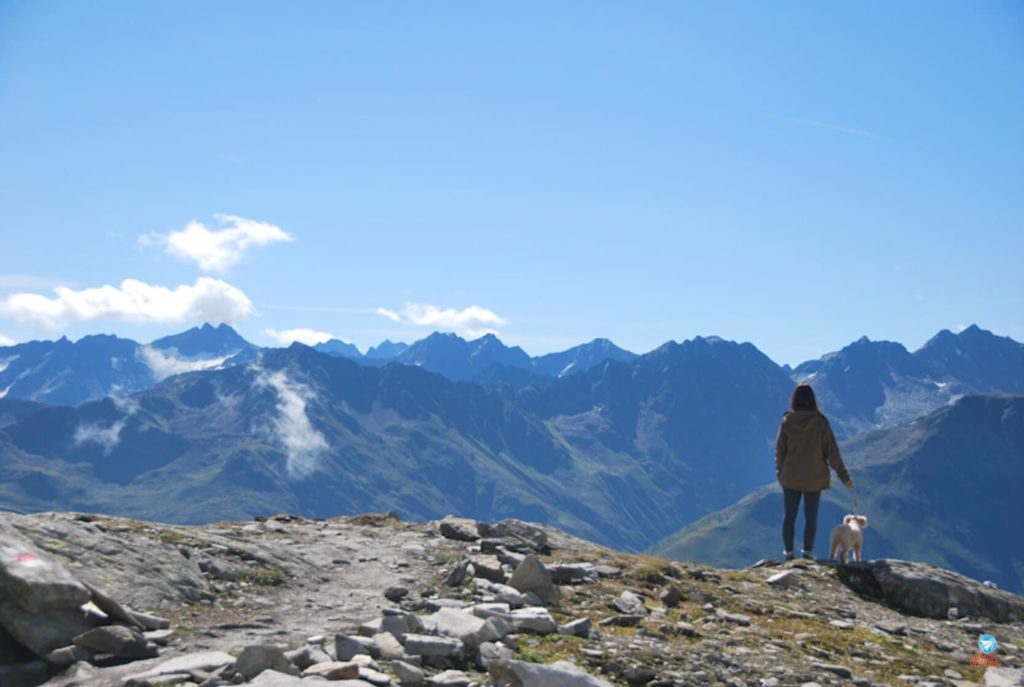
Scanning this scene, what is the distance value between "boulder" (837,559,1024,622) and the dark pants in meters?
2.28

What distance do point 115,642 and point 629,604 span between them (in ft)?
26.4

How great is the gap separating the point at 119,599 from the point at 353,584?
4.03 m

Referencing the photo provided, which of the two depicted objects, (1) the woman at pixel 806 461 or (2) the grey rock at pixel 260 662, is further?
(1) the woman at pixel 806 461

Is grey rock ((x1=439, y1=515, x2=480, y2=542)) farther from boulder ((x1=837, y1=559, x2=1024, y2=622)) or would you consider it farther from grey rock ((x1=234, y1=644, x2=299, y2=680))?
grey rock ((x1=234, y1=644, x2=299, y2=680))

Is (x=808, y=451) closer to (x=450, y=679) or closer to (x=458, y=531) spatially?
(x=458, y=531)

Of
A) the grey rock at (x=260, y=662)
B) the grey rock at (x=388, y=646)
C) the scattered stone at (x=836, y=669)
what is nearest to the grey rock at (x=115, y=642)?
the grey rock at (x=260, y=662)

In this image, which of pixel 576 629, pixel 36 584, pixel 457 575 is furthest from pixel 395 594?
pixel 36 584

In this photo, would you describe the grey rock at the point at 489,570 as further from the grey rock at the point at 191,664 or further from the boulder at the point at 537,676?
the grey rock at the point at 191,664

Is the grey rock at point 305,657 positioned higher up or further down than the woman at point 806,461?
further down

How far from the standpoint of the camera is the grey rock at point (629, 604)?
44.8 ft

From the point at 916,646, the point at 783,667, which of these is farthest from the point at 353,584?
the point at 916,646

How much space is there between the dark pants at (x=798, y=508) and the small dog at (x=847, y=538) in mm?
635

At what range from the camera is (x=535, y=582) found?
1359cm

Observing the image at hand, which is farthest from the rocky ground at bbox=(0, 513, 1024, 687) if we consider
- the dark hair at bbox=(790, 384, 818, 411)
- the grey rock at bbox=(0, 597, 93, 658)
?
the dark hair at bbox=(790, 384, 818, 411)
